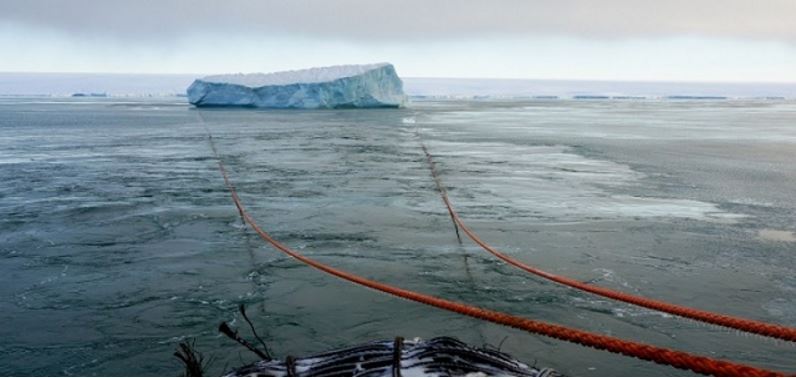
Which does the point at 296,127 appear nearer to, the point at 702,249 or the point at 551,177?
the point at 551,177

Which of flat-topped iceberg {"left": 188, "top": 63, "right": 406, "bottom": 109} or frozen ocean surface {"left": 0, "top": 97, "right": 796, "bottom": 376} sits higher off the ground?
flat-topped iceberg {"left": 188, "top": 63, "right": 406, "bottom": 109}

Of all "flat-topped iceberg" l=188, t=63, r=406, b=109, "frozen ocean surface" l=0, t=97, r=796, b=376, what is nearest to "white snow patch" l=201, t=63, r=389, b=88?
"flat-topped iceberg" l=188, t=63, r=406, b=109

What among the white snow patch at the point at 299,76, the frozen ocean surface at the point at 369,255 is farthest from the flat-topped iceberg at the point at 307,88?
the frozen ocean surface at the point at 369,255

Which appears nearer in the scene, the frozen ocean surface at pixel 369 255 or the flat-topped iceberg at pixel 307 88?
the frozen ocean surface at pixel 369 255

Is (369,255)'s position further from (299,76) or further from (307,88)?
(299,76)

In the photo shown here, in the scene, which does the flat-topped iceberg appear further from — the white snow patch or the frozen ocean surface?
the frozen ocean surface

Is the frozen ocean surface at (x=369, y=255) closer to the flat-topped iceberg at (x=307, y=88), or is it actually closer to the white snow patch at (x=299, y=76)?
the flat-topped iceberg at (x=307, y=88)
